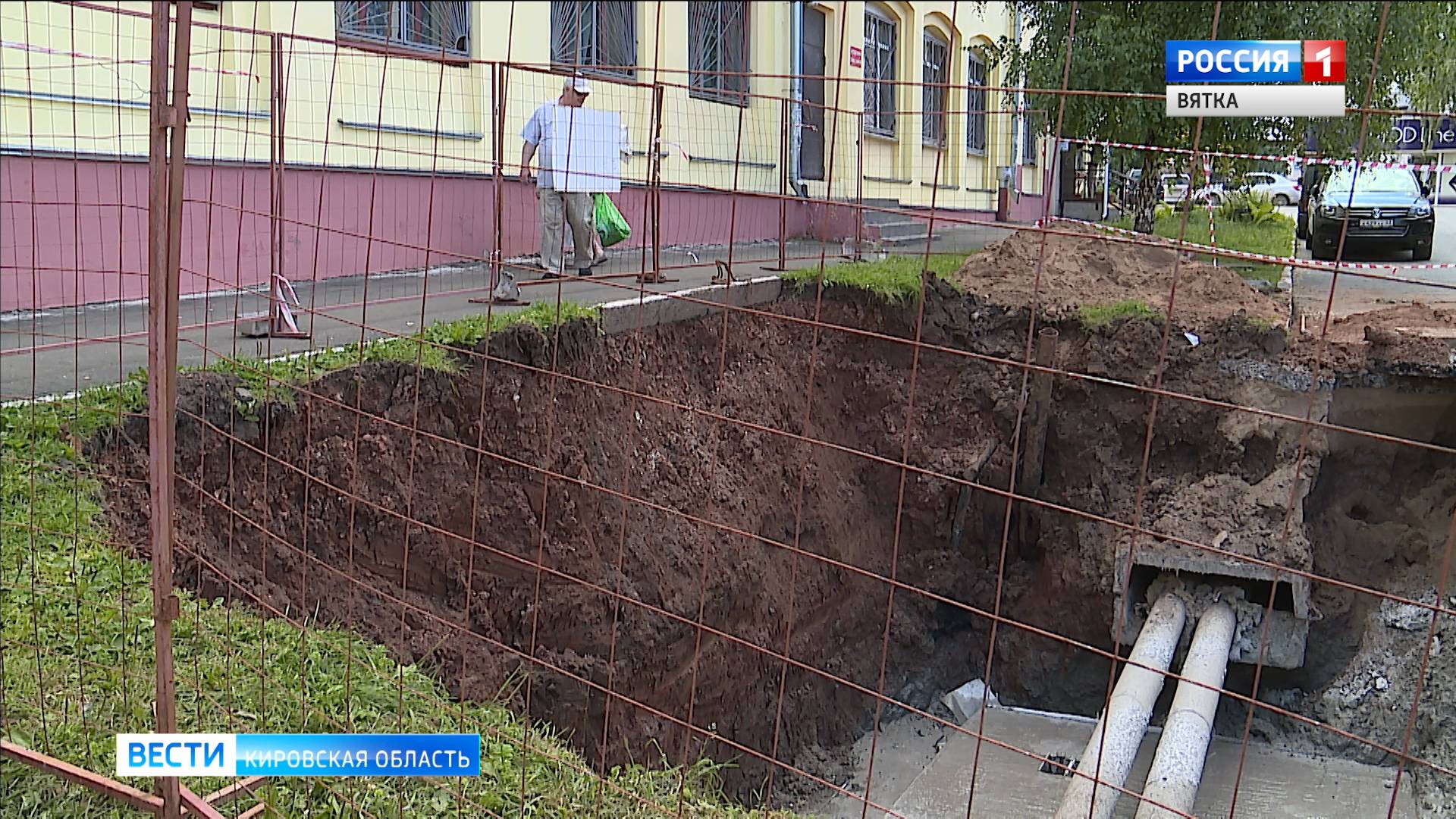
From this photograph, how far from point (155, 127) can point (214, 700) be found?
1.82m

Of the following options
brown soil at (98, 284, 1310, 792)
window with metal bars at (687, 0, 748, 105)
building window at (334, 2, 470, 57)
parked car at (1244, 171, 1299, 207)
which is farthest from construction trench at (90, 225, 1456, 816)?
parked car at (1244, 171, 1299, 207)

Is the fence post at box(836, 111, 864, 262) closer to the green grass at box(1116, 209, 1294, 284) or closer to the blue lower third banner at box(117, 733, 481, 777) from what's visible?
the blue lower third banner at box(117, 733, 481, 777)

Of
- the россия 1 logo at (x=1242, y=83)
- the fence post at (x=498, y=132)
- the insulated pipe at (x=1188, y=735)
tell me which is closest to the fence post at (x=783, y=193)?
the россия 1 logo at (x=1242, y=83)

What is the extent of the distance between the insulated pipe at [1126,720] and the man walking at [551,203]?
457 cm

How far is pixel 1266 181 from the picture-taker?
1866cm

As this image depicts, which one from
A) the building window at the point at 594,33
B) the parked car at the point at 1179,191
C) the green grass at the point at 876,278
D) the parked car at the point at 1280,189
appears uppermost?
the building window at the point at 594,33

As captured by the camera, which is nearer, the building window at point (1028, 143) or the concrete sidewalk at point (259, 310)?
the concrete sidewalk at point (259, 310)

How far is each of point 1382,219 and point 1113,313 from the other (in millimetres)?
1742

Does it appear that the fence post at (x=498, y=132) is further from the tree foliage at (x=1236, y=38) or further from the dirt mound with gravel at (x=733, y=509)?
the tree foliage at (x=1236, y=38)

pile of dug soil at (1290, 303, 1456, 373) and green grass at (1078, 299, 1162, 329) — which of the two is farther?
green grass at (1078, 299, 1162, 329)

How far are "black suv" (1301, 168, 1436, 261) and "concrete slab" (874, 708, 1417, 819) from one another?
281 cm

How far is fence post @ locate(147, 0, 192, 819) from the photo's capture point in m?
2.32

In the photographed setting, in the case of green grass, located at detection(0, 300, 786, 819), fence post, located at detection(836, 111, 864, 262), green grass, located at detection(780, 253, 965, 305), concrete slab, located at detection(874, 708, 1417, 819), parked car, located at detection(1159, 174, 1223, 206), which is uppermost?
parked car, located at detection(1159, 174, 1223, 206)

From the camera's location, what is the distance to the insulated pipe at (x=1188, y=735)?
480cm
